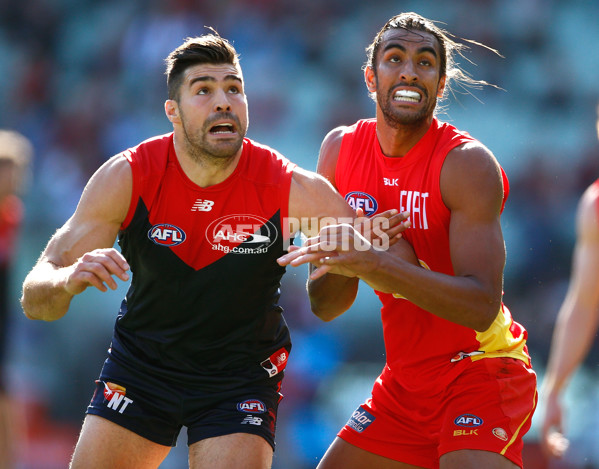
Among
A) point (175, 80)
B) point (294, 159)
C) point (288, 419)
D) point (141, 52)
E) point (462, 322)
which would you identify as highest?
point (141, 52)

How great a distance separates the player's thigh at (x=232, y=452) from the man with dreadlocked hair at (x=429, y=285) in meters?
0.62

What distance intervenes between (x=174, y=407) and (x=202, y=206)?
1.04 meters

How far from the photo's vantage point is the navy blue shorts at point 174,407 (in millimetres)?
4039

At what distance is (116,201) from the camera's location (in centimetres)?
412

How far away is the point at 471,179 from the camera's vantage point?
4.11 metres

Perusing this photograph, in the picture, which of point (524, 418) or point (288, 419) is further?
point (288, 419)

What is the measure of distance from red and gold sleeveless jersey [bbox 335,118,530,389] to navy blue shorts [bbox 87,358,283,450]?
809 mm

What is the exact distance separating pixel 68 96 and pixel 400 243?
729 cm

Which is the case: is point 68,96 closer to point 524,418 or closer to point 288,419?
point 288,419

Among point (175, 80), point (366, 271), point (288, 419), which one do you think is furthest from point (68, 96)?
point (366, 271)

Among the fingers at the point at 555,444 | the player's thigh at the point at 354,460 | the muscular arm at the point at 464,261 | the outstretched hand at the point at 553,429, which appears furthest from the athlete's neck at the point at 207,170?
the fingers at the point at 555,444

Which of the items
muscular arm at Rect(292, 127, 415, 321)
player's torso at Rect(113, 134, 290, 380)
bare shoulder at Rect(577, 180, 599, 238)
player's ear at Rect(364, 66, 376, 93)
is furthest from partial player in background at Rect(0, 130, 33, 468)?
bare shoulder at Rect(577, 180, 599, 238)

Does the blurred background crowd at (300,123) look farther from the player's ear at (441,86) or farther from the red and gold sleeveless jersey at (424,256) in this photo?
the player's ear at (441,86)

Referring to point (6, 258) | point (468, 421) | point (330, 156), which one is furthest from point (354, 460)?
point (6, 258)
